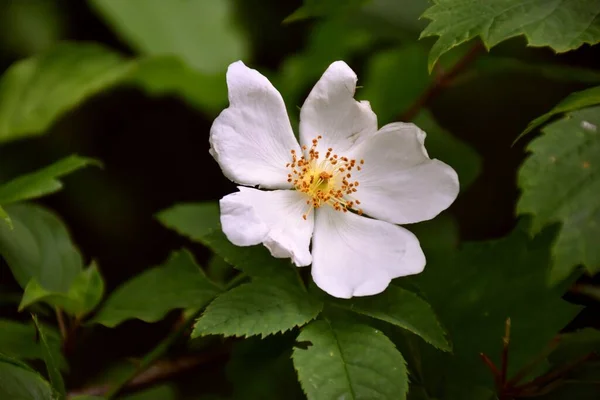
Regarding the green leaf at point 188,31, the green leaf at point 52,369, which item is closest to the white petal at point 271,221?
the green leaf at point 52,369

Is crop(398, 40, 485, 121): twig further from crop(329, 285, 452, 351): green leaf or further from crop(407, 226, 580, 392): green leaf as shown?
crop(329, 285, 452, 351): green leaf

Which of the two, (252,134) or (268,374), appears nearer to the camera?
(252,134)

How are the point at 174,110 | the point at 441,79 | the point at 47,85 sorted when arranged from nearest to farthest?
the point at 441,79
the point at 47,85
the point at 174,110

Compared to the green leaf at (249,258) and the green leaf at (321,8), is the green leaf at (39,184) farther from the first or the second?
the green leaf at (321,8)

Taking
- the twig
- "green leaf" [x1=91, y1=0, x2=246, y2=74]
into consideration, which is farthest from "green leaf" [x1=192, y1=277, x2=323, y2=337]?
"green leaf" [x1=91, y1=0, x2=246, y2=74]

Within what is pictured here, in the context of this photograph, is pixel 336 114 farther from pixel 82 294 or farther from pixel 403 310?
pixel 82 294

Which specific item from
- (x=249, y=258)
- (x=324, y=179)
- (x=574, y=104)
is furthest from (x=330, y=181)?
(x=574, y=104)
